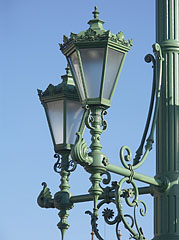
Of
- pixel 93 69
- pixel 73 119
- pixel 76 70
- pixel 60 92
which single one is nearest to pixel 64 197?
pixel 73 119

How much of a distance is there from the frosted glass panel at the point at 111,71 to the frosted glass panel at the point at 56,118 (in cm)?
137

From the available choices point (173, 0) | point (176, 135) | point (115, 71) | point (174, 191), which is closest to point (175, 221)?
point (174, 191)

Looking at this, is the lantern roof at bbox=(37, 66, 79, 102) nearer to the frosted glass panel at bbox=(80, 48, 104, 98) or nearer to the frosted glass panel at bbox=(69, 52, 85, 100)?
the frosted glass panel at bbox=(69, 52, 85, 100)

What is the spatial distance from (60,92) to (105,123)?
146cm

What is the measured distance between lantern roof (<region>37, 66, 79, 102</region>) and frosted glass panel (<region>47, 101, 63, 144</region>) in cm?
7

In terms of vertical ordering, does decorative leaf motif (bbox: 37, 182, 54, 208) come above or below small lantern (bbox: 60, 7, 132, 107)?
below

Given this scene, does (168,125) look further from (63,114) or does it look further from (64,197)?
(64,197)

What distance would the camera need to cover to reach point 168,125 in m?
8.02

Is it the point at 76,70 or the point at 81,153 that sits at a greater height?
the point at 76,70

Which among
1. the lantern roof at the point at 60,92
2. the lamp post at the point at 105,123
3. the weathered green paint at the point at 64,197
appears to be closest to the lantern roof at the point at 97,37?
the lamp post at the point at 105,123

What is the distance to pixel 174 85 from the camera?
811cm

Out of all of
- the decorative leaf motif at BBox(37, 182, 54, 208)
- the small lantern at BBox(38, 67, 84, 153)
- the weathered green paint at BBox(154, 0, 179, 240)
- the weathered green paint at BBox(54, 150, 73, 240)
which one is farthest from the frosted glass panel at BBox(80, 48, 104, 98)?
the decorative leaf motif at BBox(37, 182, 54, 208)

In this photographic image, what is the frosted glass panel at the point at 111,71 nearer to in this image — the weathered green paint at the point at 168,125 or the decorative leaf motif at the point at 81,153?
the decorative leaf motif at the point at 81,153

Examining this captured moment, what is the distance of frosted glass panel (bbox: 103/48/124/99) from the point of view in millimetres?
7254
